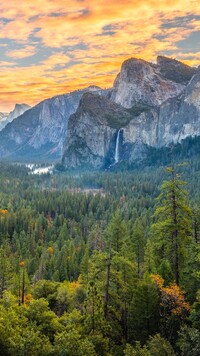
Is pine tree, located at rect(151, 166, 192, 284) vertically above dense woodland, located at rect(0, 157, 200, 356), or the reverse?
pine tree, located at rect(151, 166, 192, 284)

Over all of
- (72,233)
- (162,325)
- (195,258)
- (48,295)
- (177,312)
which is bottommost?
(72,233)

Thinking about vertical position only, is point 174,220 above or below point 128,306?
above

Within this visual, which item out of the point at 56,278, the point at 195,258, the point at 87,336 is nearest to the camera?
the point at 87,336

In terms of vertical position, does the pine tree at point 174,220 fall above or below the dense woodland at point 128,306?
above

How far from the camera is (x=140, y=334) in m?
36.6

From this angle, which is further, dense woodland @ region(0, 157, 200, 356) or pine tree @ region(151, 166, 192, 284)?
pine tree @ region(151, 166, 192, 284)

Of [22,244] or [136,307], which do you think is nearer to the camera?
[136,307]

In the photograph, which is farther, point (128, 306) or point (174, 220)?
point (128, 306)

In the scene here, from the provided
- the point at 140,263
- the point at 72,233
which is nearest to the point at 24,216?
the point at 72,233

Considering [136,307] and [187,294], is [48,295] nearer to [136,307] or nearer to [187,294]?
[136,307]

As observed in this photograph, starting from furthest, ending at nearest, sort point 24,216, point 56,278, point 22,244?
point 24,216
point 22,244
point 56,278

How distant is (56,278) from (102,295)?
50326 mm

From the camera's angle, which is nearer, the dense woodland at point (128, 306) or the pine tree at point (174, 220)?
the dense woodland at point (128, 306)

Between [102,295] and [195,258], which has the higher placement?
[195,258]
